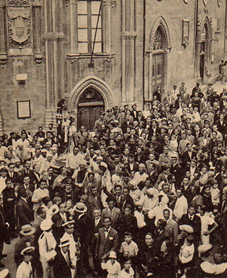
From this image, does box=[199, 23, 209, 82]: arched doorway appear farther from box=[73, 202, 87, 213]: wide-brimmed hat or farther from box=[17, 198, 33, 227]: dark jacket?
box=[17, 198, 33, 227]: dark jacket

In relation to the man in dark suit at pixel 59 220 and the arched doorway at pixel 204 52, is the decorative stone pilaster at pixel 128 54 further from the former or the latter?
the man in dark suit at pixel 59 220

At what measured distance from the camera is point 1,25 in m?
17.4

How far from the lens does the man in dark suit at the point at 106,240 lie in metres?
8.70

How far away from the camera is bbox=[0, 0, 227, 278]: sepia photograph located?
28.2 ft

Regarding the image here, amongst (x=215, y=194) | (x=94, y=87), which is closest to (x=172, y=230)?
(x=215, y=194)

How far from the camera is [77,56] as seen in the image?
1889cm

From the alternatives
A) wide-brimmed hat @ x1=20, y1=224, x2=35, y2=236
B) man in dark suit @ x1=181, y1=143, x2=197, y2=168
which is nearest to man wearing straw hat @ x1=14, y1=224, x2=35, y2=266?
wide-brimmed hat @ x1=20, y1=224, x2=35, y2=236

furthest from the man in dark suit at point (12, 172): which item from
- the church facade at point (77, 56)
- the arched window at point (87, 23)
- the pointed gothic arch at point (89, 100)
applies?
the arched window at point (87, 23)

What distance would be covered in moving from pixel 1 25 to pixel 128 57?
231 inches

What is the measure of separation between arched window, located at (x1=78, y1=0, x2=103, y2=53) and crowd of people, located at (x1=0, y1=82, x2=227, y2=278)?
17.8 feet

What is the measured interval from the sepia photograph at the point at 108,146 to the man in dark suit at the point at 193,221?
24 mm

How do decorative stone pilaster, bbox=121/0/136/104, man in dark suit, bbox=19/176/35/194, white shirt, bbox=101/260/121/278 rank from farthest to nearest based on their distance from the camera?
decorative stone pilaster, bbox=121/0/136/104 < man in dark suit, bbox=19/176/35/194 < white shirt, bbox=101/260/121/278

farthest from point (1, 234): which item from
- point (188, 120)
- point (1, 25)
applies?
point (1, 25)

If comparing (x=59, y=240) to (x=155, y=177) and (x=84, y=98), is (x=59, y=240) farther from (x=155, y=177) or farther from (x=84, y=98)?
(x=84, y=98)
